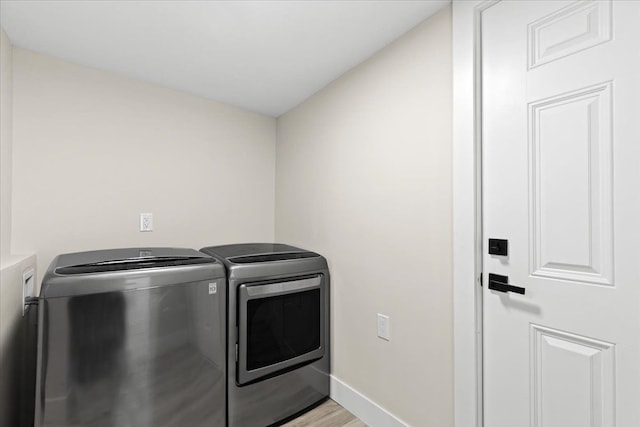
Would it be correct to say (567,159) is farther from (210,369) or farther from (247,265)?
(210,369)

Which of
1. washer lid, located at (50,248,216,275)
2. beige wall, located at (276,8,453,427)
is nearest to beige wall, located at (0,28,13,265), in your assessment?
washer lid, located at (50,248,216,275)

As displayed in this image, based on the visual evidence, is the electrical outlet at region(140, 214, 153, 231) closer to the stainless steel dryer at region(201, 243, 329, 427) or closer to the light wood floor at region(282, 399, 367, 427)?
the stainless steel dryer at region(201, 243, 329, 427)

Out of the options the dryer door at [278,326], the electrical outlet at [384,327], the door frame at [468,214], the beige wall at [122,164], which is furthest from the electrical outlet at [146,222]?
the door frame at [468,214]

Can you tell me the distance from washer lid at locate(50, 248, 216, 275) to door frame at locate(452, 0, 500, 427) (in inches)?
50.5

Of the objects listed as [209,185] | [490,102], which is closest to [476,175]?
[490,102]

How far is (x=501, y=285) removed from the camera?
1.20m

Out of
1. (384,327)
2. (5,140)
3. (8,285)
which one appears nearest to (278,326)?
(384,327)

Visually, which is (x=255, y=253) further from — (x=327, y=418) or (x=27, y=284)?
(x=27, y=284)

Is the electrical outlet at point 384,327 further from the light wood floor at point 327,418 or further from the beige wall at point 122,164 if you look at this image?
the beige wall at point 122,164

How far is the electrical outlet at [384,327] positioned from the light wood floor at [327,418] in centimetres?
56

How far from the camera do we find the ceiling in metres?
1.38

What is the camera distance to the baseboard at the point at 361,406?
1640 mm

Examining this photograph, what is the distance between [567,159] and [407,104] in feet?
2.52

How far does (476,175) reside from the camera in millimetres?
1273
